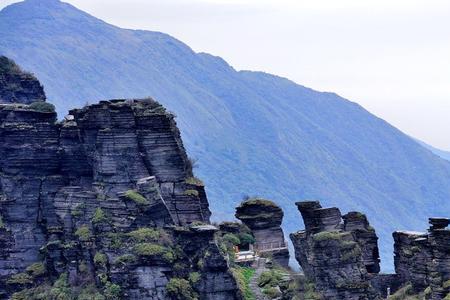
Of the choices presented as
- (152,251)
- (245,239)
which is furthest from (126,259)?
(245,239)

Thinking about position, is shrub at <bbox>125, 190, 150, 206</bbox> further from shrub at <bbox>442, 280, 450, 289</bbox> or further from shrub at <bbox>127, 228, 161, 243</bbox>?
shrub at <bbox>442, 280, 450, 289</bbox>

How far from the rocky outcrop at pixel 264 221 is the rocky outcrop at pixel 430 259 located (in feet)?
40.2

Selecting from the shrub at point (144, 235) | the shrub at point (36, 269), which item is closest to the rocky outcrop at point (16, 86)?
the shrub at point (36, 269)

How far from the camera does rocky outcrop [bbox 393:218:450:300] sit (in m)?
57.0

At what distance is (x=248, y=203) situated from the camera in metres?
75.4

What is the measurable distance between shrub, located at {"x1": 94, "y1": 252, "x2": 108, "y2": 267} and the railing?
1203 centimetres

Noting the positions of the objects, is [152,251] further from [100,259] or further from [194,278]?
[100,259]

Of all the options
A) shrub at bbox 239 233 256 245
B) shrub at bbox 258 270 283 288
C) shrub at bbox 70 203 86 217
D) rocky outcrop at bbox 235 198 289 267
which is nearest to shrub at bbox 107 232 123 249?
shrub at bbox 70 203 86 217

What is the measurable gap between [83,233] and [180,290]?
7958mm

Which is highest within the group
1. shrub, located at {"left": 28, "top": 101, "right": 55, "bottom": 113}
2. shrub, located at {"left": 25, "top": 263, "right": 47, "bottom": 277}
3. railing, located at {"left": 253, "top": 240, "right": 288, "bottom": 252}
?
shrub, located at {"left": 28, "top": 101, "right": 55, "bottom": 113}

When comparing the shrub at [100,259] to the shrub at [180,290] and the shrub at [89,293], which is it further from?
the shrub at [180,290]

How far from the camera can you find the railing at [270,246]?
73750mm

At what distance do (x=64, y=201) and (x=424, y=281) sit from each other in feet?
78.5

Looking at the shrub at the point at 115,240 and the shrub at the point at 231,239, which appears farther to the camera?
the shrub at the point at 231,239
